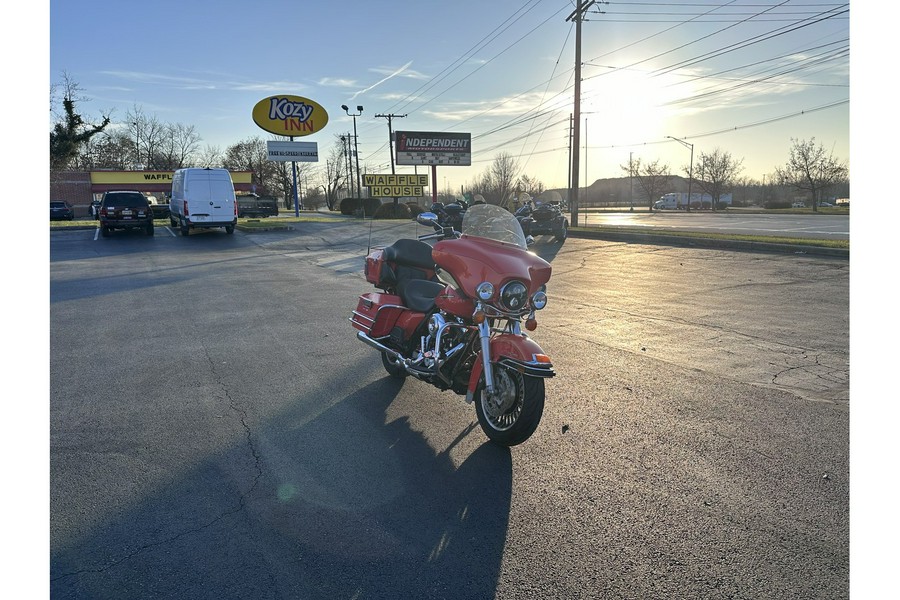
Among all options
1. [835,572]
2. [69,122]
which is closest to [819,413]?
[835,572]

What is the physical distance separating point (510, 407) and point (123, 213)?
2459 centimetres

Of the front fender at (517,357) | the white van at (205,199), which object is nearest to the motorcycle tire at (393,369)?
the front fender at (517,357)

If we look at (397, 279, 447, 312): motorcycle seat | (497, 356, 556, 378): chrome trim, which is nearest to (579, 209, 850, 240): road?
(397, 279, 447, 312): motorcycle seat

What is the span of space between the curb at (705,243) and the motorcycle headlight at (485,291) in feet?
42.7

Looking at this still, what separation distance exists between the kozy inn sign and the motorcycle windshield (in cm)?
2328

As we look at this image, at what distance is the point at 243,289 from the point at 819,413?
9.78 meters

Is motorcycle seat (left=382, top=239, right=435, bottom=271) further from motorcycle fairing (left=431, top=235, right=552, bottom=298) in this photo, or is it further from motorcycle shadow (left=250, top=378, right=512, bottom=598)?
motorcycle shadow (left=250, top=378, right=512, bottom=598)

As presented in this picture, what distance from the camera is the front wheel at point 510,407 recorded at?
3.76 meters

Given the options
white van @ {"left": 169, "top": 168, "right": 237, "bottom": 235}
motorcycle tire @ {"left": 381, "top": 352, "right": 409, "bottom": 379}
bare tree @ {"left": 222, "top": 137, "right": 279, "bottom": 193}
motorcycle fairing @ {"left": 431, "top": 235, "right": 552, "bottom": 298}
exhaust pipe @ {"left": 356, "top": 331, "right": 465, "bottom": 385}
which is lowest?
motorcycle tire @ {"left": 381, "top": 352, "right": 409, "bottom": 379}

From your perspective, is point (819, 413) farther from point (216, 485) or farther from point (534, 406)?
point (216, 485)

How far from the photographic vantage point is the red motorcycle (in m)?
3.80

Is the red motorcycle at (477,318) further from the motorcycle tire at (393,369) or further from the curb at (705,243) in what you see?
the curb at (705,243)

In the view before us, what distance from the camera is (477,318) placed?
3.95 meters

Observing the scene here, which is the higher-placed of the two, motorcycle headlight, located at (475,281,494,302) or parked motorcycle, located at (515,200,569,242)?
parked motorcycle, located at (515,200,569,242)
